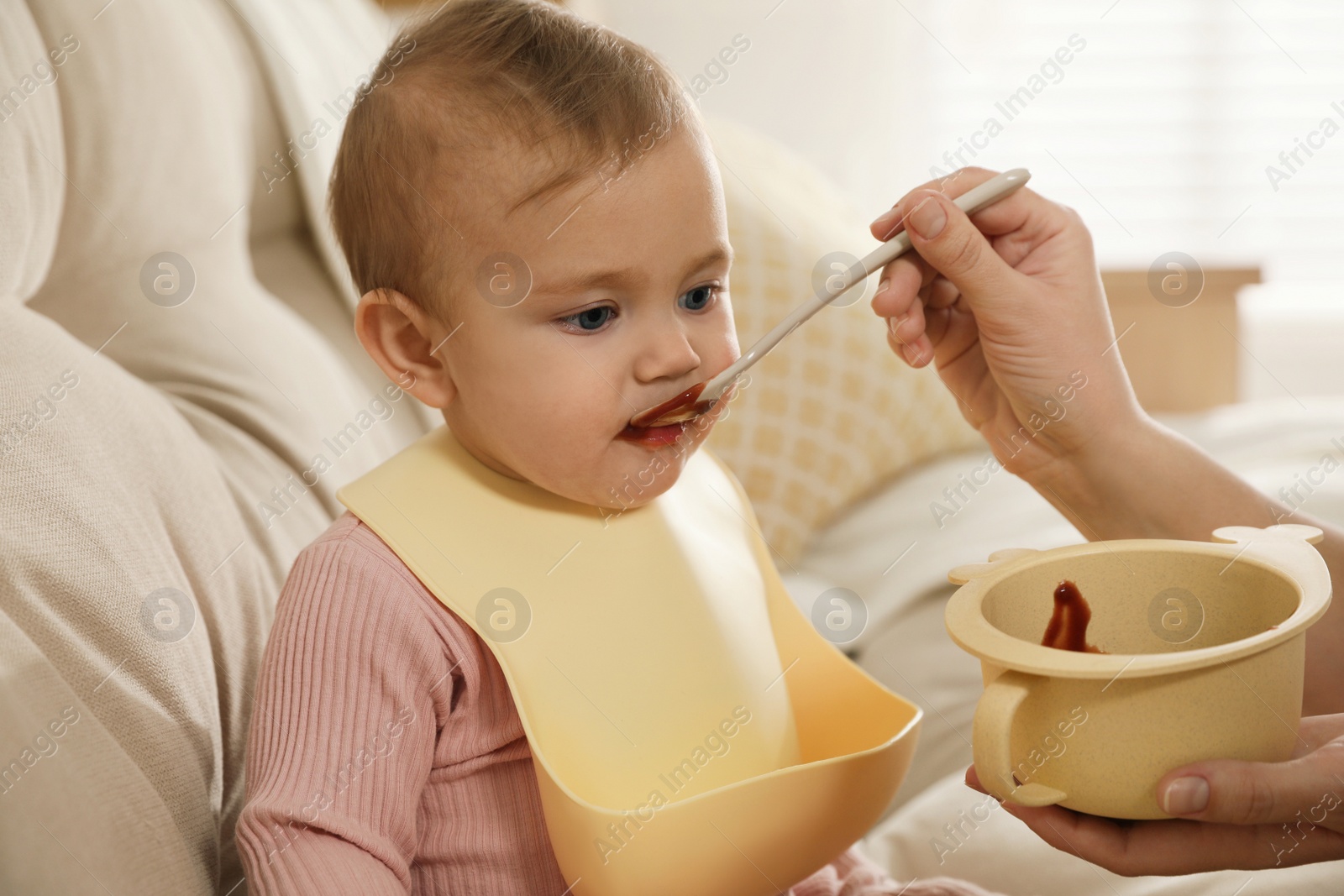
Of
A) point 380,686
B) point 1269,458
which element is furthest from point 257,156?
point 1269,458

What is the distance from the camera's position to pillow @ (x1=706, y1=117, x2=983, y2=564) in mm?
1535

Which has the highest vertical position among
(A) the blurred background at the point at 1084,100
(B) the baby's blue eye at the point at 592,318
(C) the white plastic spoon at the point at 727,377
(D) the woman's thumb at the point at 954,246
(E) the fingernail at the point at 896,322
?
(B) the baby's blue eye at the point at 592,318

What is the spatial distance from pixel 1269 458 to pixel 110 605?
4.34 feet

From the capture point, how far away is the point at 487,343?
0.74 meters

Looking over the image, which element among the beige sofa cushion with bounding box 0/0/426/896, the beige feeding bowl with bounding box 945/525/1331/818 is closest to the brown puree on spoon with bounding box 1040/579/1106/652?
the beige feeding bowl with bounding box 945/525/1331/818

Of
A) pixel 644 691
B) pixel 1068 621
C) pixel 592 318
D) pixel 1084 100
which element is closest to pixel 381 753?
pixel 644 691

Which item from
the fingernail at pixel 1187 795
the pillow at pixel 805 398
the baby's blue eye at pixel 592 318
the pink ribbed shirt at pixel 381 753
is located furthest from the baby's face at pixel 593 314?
the pillow at pixel 805 398

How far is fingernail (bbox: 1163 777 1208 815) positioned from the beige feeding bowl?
0.03 feet

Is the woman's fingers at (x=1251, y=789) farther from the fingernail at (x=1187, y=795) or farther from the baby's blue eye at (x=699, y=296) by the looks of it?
the baby's blue eye at (x=699, y=296)

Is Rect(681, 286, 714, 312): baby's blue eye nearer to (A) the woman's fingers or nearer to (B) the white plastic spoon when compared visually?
(B) the white plastic spoon

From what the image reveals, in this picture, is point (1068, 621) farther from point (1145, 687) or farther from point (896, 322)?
point (896, 322)

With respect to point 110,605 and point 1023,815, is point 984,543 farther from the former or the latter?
point 110,605

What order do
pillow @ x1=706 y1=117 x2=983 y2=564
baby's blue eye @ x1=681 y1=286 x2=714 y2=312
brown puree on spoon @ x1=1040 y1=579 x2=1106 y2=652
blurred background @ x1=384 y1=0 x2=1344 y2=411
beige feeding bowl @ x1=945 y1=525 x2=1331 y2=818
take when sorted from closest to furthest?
beige feeding bowl @ x1=945 y1=525 x2=1331 y2=818 → brown puree on spoon @ x1=1040 y1=579 x2=1106 y2=652 → baby's blue eye @ x1=681 y1=286 x2=714 y2=312 → pillow @ x1=706 y1=117 x2=983 y2=564 → blurred background @ x1=384 y1=0 x2=1344 y2=411

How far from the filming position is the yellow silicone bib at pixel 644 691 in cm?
69
